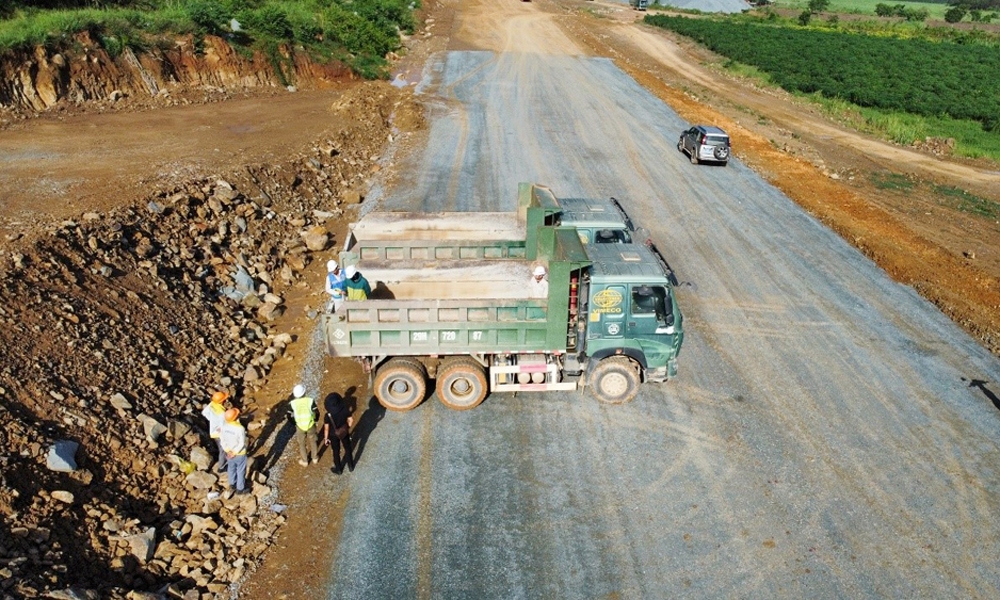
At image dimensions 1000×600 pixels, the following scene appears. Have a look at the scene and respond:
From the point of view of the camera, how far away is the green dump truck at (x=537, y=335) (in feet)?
38.6

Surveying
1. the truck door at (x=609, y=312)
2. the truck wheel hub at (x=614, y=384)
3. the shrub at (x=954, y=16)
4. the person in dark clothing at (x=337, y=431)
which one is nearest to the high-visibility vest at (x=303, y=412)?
the person in dark clothing at (x=337, y=431)

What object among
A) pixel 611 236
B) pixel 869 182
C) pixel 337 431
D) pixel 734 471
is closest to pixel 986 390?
pixel 734 471

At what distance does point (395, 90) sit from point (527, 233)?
77.1 feet

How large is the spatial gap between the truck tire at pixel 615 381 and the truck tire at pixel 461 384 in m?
2.06

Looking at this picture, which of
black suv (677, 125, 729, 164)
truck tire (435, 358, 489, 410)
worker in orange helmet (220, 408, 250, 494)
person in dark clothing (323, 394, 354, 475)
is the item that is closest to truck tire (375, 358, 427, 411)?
truck tire (435, 358, 489, 410)

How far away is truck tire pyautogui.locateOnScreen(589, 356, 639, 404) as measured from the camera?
12.5 metres

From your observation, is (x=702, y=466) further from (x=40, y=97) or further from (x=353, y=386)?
(x=40, y=97)

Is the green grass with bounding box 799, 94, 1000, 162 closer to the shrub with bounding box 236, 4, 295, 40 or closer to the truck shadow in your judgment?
the truck shadow

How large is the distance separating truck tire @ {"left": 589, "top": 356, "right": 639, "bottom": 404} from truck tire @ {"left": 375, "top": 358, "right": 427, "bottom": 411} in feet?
10.4

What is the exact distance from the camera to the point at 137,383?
11.9 metres

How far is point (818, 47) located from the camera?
186 feet

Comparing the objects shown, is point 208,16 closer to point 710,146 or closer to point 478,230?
point 710,146

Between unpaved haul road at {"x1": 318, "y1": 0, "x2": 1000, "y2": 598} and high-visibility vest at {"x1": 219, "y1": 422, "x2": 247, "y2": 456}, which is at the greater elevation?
high-visibility vest at {"x1": 219, "y1": 422, "x2": 247, "y2": 456}

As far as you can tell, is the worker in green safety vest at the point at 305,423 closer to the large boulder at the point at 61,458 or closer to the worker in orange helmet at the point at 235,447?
the worker in orange helmet at the point at 235,447
